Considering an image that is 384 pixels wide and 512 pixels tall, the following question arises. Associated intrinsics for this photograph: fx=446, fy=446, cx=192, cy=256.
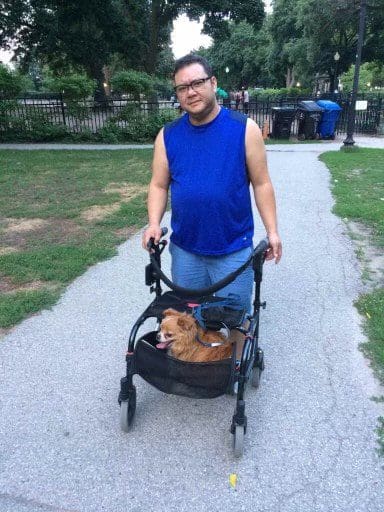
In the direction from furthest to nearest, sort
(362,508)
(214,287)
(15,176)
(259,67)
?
1. (259,67)
2. (15,176)
3. (214,287)
4. (362,508)

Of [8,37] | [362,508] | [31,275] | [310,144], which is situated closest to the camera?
[362,508]

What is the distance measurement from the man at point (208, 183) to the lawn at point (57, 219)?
1960mm

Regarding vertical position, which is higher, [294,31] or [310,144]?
[294,31]

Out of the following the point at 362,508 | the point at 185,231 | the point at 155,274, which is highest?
the point at 185,231

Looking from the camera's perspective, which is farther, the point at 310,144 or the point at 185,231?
the point at 310,144

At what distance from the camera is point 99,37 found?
70.5 feet

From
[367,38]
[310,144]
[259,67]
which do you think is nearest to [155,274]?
[310,144]

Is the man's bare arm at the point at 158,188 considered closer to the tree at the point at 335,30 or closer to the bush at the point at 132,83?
the bush at the point at 132,83

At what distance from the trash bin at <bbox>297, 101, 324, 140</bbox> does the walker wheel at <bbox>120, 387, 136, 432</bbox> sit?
1444cm

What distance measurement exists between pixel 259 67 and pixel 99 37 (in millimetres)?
46985

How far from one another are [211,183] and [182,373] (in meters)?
0.97

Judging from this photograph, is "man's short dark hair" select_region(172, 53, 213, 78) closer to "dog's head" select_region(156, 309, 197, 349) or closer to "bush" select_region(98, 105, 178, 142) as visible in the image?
"dog's head" select_region(156, 309, 197, 349)

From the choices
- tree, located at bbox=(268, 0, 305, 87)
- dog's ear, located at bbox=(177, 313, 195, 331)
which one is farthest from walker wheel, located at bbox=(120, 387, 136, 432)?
tree, located at bbox=(268, 0, 305, 87)

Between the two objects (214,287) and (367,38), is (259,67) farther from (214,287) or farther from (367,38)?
(214,287)
